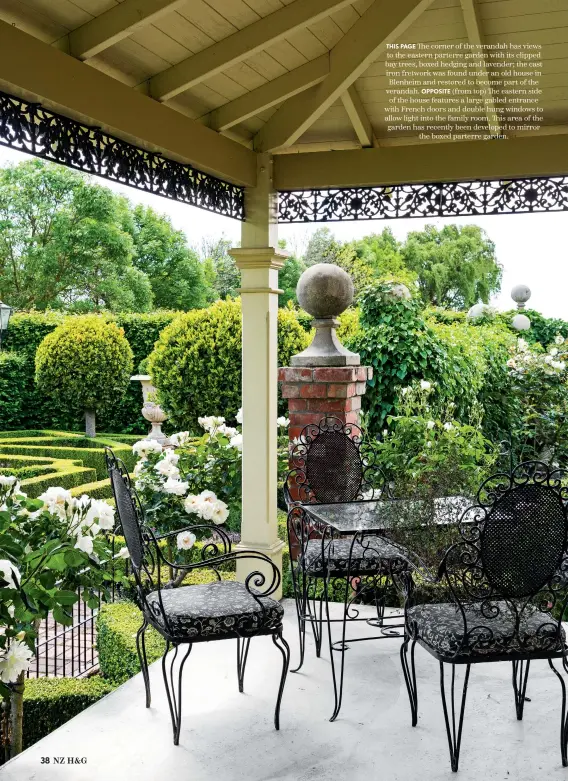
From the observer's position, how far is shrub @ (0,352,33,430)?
1547 centimetres

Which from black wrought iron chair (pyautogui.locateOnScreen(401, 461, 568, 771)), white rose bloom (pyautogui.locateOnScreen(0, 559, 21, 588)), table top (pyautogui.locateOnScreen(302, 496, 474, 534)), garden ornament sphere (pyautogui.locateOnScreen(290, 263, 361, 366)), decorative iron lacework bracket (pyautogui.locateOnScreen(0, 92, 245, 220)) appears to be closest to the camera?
white rose bloom (pyautogui.locateOnScreen(0, 559, 21, 588))

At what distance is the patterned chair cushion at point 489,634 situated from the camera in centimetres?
280

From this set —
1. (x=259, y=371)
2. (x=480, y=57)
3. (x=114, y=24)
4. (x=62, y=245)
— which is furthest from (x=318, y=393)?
(x=62, y=245)

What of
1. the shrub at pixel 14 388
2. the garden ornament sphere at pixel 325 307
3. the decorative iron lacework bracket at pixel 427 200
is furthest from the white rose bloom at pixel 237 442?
the shrub at pixel 14 388

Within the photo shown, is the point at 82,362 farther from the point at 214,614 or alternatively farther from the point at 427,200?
the point at 214,614

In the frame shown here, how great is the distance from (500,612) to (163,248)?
79.0 feet

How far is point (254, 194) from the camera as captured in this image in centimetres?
477

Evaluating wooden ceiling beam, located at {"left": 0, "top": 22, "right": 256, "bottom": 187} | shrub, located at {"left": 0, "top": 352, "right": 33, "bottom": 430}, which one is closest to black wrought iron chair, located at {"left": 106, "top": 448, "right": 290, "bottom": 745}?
wooden ceiling beam, located at {"left": 0, "top": 22, "right": 256, "bottom": 187}

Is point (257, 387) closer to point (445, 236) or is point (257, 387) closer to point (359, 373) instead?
point (359, 373)

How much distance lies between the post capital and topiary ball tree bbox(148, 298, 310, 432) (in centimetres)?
517

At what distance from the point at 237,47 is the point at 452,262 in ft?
92.1

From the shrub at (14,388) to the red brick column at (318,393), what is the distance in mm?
11263

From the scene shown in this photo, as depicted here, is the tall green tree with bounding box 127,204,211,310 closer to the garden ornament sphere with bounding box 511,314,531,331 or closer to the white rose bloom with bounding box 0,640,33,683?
the garden ornament sphere with bounding box 511,314,531,331

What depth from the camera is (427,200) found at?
4.53m
